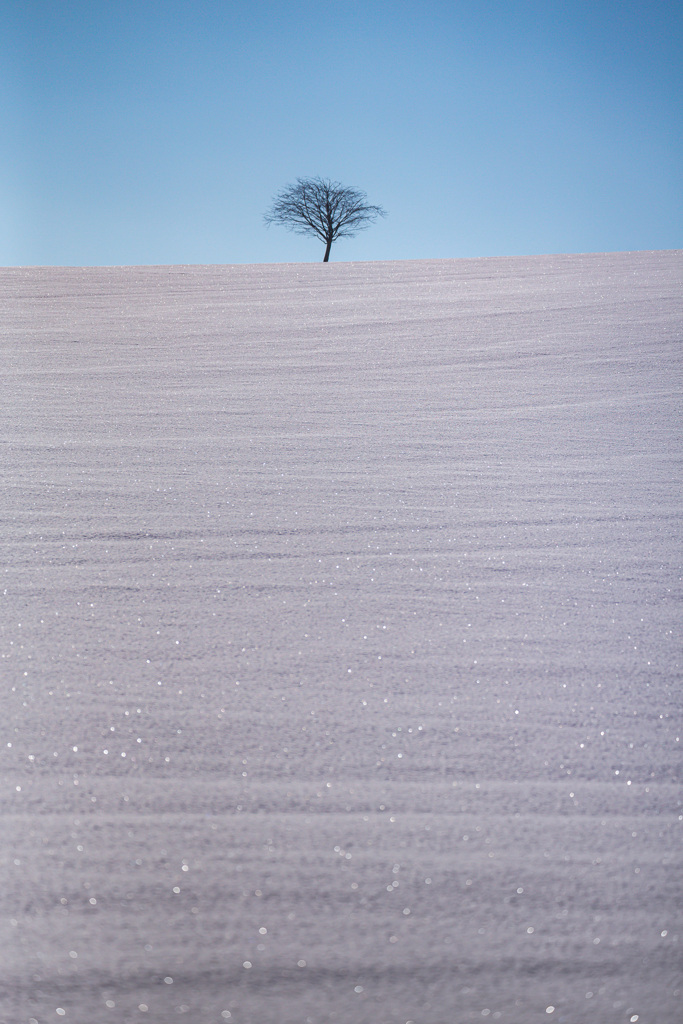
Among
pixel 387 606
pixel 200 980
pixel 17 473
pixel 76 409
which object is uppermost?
pixel 76 409

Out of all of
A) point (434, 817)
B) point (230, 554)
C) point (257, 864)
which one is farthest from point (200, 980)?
point (230, 554)

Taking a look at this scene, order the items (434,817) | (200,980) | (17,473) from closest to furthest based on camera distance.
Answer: (200,980)
(434,817)
(17,473)

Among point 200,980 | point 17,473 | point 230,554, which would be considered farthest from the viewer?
point 17,473

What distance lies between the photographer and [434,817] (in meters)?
0.72

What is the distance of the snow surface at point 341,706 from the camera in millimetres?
585

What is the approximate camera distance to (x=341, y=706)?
88 centimetres

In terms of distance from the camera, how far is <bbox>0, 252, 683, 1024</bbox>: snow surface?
585mm

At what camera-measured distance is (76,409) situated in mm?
1982

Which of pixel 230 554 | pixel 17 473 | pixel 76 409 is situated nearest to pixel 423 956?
pixel 230 554

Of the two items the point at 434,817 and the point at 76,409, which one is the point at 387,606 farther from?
the point at 76,409

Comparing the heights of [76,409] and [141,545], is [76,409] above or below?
above

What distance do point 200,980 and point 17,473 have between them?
124cm

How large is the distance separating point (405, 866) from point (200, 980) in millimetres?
192

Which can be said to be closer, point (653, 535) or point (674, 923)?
point (674, 923)
